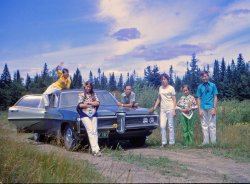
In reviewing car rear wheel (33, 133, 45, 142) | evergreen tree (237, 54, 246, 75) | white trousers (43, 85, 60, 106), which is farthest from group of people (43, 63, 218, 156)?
evergreen tree (237, 54, 246, 75)

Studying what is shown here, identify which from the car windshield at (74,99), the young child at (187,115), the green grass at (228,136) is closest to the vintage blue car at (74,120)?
the car windshield at (74,99)

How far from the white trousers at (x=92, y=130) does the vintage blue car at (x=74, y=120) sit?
285 mm

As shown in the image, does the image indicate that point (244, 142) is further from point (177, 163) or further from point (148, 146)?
point (177, 163)

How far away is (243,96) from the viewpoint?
76375 millimetres

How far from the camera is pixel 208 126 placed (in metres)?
11.0

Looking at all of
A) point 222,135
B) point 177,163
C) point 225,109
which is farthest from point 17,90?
point 177,163

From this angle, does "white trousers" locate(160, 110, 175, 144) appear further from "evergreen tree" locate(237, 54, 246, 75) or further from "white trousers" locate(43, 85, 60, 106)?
"evergreen tree" locate(237, 54, 246, 75)

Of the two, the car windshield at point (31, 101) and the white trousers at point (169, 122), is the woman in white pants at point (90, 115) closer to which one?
the white trousers at point (169, 122)

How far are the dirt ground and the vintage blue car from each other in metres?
0.57

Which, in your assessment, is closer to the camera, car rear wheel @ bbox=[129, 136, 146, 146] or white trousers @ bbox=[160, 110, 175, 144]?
white trousers @ bbox=[160, 110, 175, 144]

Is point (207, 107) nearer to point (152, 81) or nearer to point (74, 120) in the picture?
point (74, 120)

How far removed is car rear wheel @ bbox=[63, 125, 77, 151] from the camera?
10117 mm

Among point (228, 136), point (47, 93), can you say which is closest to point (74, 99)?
point (47, 93)

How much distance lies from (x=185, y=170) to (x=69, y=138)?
3.97m
